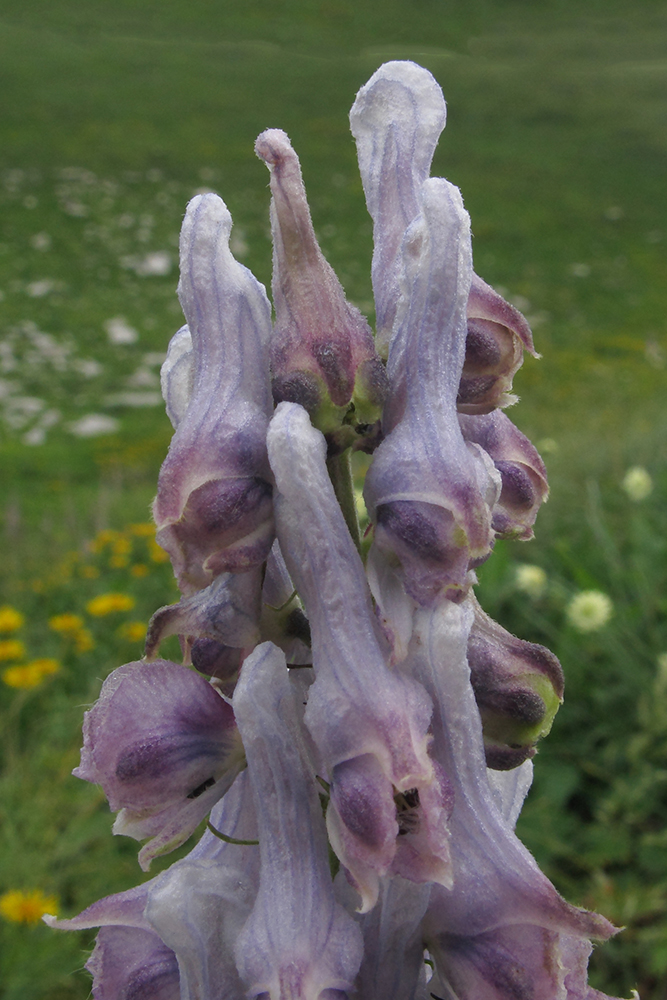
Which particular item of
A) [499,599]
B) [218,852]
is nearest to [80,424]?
[499,599]

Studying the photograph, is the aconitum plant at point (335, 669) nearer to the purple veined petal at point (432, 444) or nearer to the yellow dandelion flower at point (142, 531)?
the purple veined petal at point (432, 444)

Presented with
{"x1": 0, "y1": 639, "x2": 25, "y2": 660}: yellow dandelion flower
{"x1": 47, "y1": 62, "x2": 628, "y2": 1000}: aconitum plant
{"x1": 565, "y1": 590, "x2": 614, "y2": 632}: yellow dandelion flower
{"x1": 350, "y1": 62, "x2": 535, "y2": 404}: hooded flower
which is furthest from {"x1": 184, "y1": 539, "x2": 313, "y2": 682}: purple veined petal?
{"x1": 0, "y1": 639, "x2": 25, "y2": 660}: yellow dandelion flower

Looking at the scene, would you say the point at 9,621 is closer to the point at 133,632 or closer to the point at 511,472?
the point at 133,632

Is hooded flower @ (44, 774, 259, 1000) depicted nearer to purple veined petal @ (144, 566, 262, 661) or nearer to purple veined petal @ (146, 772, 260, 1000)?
purple veined petal @ (146, 772, 260, 1000)

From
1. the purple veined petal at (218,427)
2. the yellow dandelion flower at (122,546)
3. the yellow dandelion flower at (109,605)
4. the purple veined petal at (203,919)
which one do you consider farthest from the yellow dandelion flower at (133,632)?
the purple veined petal at (218,427)

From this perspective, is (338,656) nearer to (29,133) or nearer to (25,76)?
(29,133)

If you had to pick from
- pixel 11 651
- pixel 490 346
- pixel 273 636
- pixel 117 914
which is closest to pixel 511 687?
pixel 273 636
